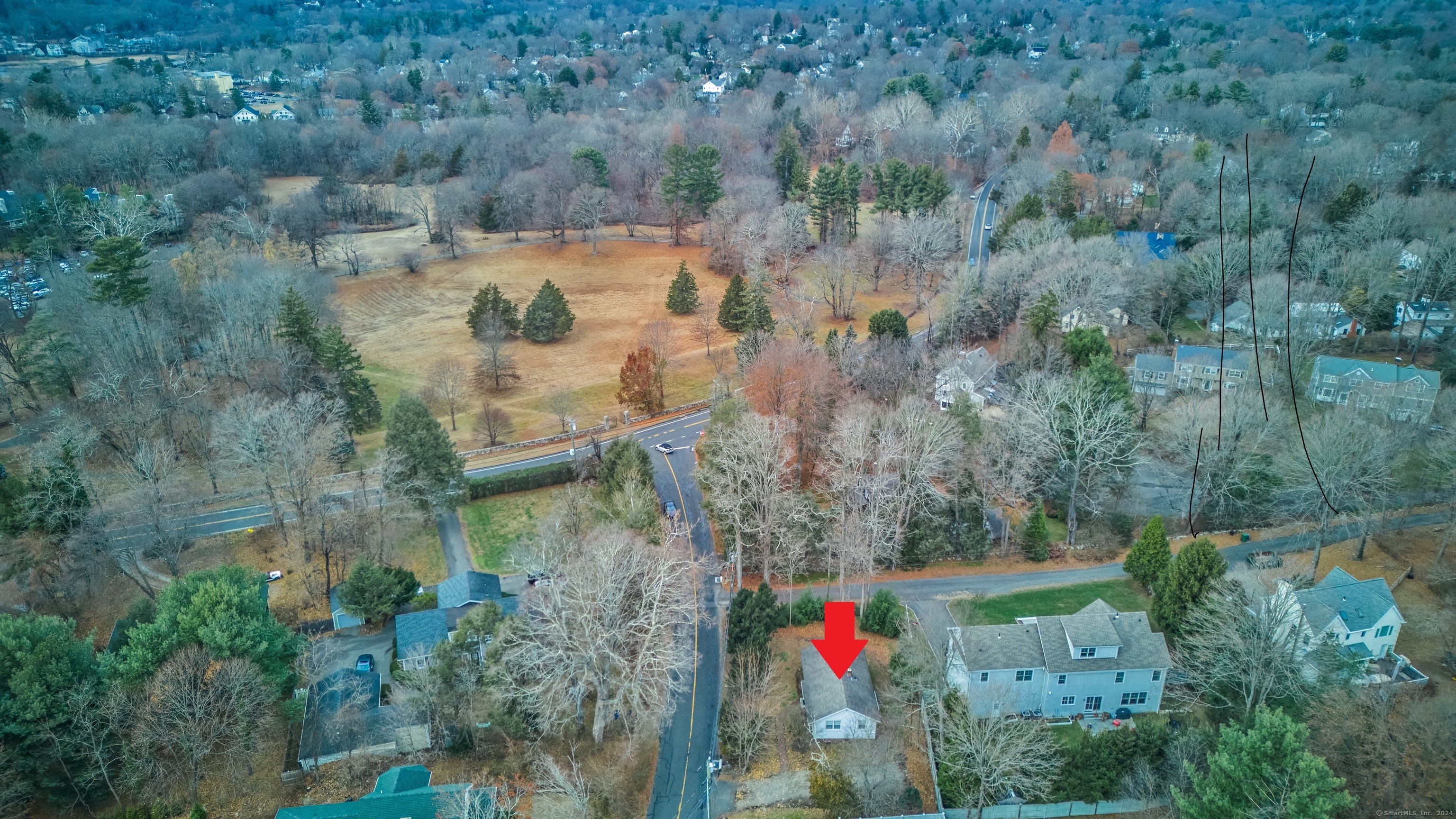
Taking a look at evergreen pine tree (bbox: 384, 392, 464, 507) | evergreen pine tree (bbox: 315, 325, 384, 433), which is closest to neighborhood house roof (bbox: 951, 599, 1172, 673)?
evergreen pine tree (bbox: 384, 392, 464, 507)

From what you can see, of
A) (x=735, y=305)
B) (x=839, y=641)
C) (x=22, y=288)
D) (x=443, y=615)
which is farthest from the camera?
(x=735, y=305)

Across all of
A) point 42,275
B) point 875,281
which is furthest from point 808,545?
point 42,275

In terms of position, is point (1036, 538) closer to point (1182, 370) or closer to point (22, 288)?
point (1182, 370)

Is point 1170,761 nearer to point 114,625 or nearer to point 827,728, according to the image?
point 827,728

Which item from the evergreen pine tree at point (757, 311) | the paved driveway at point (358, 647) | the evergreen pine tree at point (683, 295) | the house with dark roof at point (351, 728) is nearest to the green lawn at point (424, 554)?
the paved driveway at point (358, 647)

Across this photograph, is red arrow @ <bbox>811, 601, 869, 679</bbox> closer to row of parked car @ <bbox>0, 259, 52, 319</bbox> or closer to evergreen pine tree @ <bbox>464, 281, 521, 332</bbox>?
evergreen pine tree @ <bbox>464, 281, 521, 332</bbox>

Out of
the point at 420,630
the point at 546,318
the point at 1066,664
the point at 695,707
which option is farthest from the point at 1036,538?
the point at 546,318
